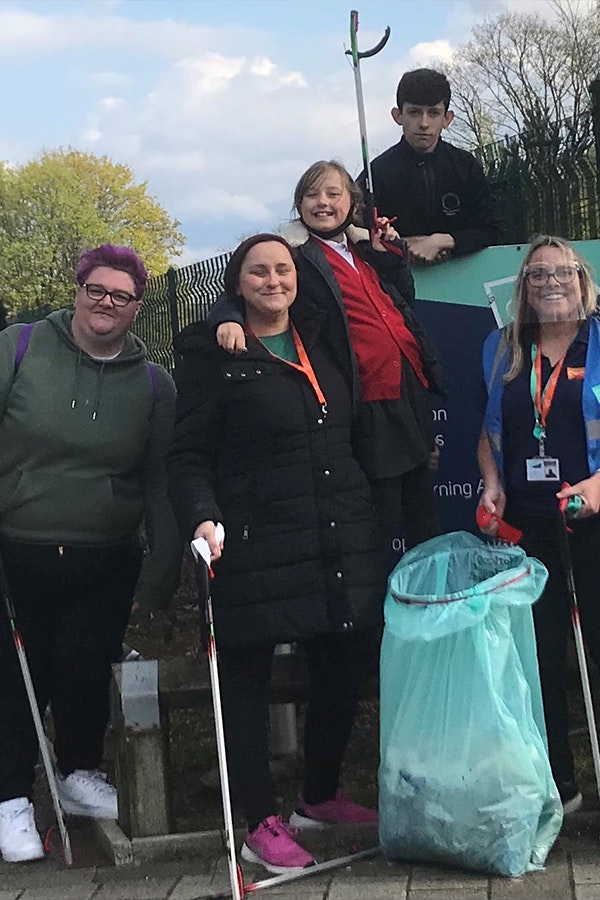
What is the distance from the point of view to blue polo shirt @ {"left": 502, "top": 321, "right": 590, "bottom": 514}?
3730mm

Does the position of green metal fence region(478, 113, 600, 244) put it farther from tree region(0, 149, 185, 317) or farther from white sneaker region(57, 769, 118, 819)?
tree region(0, 149, 185, 317)

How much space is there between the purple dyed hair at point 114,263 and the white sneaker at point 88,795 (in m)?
1.73

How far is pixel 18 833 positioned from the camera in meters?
4.08

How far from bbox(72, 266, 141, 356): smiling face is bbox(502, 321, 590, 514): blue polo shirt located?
50.5 inches

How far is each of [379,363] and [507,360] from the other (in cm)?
40

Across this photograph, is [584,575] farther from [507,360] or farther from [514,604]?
[507,360]

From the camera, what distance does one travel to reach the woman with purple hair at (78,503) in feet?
13.1

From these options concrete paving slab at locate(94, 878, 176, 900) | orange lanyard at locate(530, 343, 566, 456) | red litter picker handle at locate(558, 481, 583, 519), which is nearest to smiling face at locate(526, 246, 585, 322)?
orange lanyard at locate(530, 343, 566, 456)

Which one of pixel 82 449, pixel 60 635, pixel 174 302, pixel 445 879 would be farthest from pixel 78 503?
pixel 174 302

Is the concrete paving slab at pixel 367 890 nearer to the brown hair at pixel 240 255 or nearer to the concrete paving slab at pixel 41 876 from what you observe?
the concrete paving slab at pixel 41 876

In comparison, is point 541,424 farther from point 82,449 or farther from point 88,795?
point 88,795

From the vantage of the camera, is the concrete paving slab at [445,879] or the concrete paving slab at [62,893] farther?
the concrete paving slab at [62,893]

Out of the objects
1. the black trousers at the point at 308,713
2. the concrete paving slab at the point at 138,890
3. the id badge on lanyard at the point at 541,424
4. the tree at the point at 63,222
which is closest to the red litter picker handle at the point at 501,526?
the id badge on lanyard at the point at 541,424

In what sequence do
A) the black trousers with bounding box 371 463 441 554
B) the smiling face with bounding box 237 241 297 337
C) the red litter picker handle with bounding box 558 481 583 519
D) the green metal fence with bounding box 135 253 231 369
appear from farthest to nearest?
1. the green metal fence with bounding box 135 253 231 369
2. the black trousers with bounding box 371 463 441 554
3. the smiling face with bounding box 237 241 297 337
4. the red litter picker handle with bounding box 558 481 583 519
